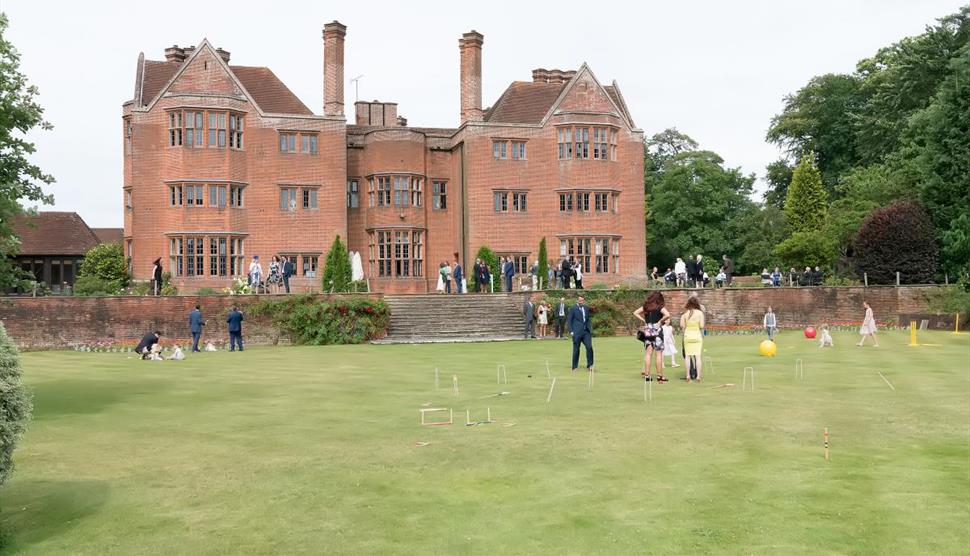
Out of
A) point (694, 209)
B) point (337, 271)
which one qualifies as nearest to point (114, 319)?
point (337, 271)

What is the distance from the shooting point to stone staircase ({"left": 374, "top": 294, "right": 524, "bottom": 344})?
34.2 meters

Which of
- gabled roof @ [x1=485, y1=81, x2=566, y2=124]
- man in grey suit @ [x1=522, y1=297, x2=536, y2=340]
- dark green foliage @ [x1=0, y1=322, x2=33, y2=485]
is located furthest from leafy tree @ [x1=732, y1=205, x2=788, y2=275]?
dark green foliage @ [x1=0, y1=322, x2=33, y2=485]

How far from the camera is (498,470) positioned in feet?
34.1

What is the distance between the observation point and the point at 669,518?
28.2 feet

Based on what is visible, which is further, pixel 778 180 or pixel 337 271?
pixel 778 180

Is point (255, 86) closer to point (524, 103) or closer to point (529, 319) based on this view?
point (524, 103)

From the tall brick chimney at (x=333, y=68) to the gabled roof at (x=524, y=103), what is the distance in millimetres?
7698

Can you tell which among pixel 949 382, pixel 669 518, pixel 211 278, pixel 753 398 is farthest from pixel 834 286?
pixel 669 518

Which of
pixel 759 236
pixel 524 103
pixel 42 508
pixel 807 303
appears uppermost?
pixel 524 103

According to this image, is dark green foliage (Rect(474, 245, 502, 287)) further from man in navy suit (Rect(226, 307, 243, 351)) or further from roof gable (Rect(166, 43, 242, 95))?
man in navy suit (Rect(226, 307, 243, 351))

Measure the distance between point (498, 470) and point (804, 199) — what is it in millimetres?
54225

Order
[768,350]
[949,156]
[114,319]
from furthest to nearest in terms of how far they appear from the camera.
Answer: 1. [949,156]
2. [114,319]
3. [768,350]

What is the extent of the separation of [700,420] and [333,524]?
6881mm

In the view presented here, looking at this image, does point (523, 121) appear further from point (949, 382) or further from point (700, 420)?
point (700, 420)
